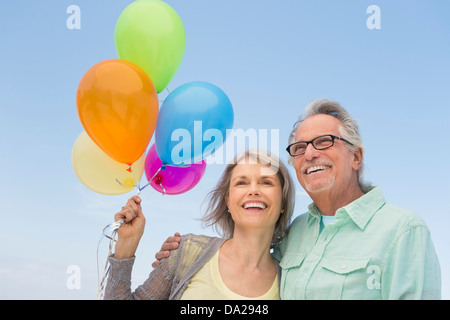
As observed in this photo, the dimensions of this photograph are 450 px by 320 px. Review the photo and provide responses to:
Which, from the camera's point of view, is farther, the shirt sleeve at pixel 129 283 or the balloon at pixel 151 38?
the balloon at pixel 151 38

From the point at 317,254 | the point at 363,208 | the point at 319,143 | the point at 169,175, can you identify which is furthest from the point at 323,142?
the point at 169,175

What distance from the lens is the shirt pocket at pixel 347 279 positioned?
2434mm

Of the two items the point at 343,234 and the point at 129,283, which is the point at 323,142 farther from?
the point at 129,283

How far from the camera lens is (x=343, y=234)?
2.65m

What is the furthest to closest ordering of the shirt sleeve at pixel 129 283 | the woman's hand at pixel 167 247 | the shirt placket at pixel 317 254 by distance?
1. the woman's hand at pixel 167 247
2. the shirt sleeve at pixel 129 283
3. the shirt placket at pixel 317 254

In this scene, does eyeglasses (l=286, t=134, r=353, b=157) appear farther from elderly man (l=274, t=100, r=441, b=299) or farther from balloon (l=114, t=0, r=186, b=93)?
balloon (l=114, t=0, r=186, b=93)

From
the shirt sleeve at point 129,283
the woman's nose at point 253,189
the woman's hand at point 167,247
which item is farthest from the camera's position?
the woman's hand at point 167,247

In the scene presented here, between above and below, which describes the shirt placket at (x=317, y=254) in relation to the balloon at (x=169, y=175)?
below

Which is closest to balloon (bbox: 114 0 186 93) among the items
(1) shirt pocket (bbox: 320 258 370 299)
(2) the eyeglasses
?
(2) the eyeglasses

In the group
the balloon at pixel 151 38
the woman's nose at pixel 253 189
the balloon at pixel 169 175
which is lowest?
the woman's nose at pixel 253 189

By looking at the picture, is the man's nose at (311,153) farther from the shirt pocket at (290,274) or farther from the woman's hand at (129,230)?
the woman's hand at (129,230)

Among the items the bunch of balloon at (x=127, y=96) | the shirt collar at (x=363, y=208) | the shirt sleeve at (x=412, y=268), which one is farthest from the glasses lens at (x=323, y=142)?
the bunch of balloon at (x=127, y=96)
